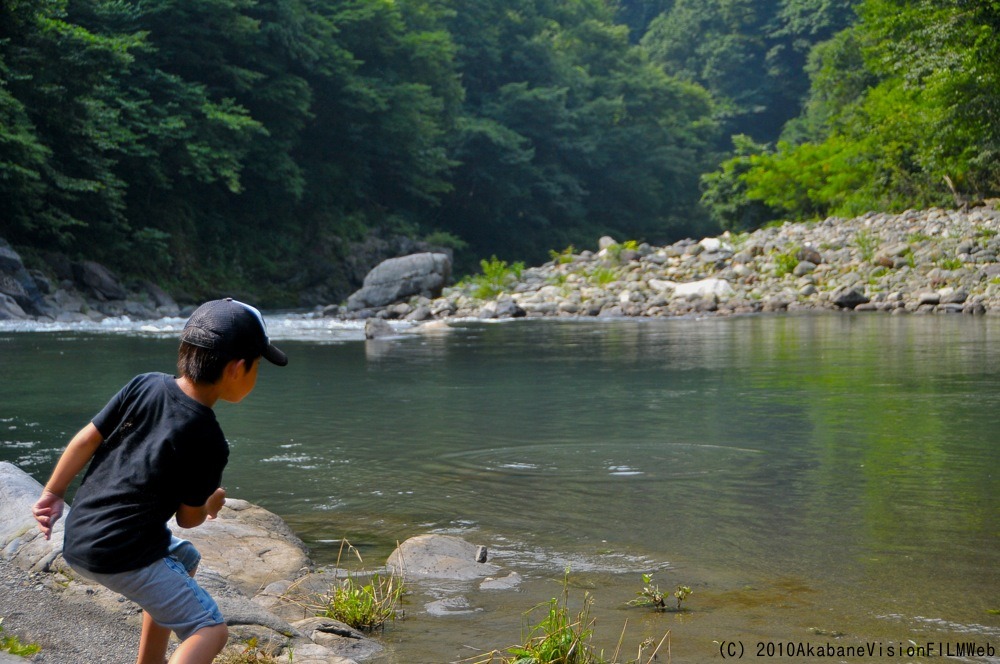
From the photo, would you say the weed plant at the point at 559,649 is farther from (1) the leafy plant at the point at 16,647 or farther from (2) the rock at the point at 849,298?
(2) the rock at the point at 849,298

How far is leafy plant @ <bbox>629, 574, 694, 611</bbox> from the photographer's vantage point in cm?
420

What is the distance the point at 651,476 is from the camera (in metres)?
6.81

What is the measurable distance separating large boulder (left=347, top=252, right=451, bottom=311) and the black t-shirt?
25.2m

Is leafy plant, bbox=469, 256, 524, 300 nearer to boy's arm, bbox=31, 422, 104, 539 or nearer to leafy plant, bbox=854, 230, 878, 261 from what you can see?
leafy plant, bbox=854, 230, 878, 261

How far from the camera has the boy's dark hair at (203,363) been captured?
2773 mm

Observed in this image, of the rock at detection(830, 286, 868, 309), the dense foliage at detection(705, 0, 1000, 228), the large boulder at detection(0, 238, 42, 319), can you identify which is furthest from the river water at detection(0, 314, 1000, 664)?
the dense foliage at detection(705, 0, 1000, 228)

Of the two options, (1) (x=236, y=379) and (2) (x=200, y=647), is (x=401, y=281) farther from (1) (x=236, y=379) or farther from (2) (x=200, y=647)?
(2) (x=200, y=647)

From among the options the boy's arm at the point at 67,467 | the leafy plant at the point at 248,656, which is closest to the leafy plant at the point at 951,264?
the leafy plant at the point at 248,656

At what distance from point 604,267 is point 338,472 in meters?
24.3

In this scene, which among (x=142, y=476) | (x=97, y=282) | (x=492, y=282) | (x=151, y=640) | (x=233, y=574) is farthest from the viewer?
(x=492, y=282)

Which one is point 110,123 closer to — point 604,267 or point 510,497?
point 604,267

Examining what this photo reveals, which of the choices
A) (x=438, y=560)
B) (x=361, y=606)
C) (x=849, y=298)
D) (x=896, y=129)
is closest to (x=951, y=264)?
(x=849, y=298)

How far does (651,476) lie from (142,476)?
4.54 meters

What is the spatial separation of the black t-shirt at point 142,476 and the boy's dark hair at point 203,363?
2.3 inches
